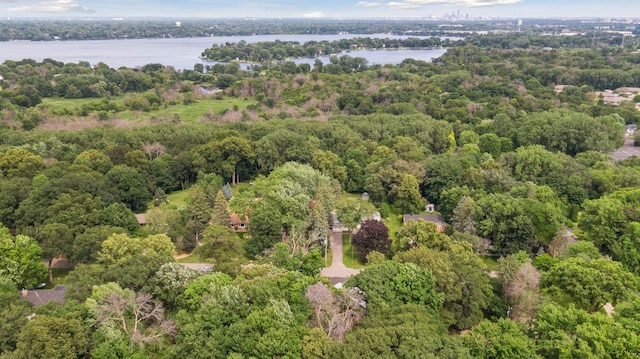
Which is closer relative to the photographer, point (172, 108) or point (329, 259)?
point (329, 259)

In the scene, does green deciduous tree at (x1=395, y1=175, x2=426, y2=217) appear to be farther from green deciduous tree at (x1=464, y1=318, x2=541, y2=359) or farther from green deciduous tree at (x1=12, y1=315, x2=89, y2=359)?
green deciduous tree at (x1=12, y1=315, x2=89, y2=359)

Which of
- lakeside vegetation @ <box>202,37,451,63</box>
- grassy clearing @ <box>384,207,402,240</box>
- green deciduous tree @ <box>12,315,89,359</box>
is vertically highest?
lakeside vegetation @ <box>202,37,451,63</box>

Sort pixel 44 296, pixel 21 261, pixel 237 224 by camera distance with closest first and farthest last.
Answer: pixel 44 296 < pixel 21 261 < pixel 237 224

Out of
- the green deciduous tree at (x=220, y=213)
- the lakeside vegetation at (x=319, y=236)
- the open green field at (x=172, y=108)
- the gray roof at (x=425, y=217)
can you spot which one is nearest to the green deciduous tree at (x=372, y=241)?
the lakeside vegetation at (x=319, y=236)

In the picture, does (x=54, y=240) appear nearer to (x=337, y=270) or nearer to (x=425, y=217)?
(x=337, y=270)

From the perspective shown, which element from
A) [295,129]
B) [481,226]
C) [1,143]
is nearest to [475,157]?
[481,226]

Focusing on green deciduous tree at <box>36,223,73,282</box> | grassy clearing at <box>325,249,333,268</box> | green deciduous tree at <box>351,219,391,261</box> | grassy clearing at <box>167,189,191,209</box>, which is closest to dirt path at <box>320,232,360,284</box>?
grassy clearing at <box>325,249,333,268</box>

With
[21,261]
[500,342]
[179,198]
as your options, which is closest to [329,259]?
[500,342]
